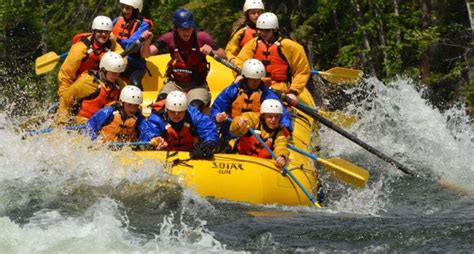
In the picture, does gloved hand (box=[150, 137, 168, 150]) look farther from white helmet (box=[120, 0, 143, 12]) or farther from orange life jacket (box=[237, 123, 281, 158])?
white helmet (box=[120, 0, 143, 12])

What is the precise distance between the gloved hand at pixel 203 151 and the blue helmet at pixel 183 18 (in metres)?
1.87

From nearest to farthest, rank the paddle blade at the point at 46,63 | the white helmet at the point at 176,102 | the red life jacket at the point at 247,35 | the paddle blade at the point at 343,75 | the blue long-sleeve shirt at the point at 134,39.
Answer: the white helmet at the point at 176,102 < the blue long-sleeve shirt at the point at 134,39 < the paddle blade at the point at 46,63 < the red life jacket at the point at 247,35 < the paddle blade at the point at 343,75

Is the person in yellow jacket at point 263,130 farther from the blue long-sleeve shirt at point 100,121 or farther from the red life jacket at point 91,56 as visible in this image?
the red life jacket at point 91,56

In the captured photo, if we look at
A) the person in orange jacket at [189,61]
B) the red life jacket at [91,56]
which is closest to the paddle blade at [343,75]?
the person in orange jacket at [189,61]

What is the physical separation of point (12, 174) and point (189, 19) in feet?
9.54

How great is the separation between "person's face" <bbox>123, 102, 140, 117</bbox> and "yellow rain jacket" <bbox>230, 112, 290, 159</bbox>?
41.4 inches

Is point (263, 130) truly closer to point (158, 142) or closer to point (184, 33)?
point (158, 142)

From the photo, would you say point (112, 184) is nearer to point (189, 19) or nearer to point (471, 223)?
point (189, 19)

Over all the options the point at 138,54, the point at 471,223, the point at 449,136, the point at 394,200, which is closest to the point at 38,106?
the point at 138,54

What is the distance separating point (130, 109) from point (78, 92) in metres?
1.05

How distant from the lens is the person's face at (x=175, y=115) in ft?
33.6

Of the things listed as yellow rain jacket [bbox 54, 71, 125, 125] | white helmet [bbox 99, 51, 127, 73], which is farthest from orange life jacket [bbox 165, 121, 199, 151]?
yellow rain jacket [bbox 54, 71, 125, 125]

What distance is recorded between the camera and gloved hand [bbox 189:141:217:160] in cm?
987

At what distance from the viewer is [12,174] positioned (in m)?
9.65
